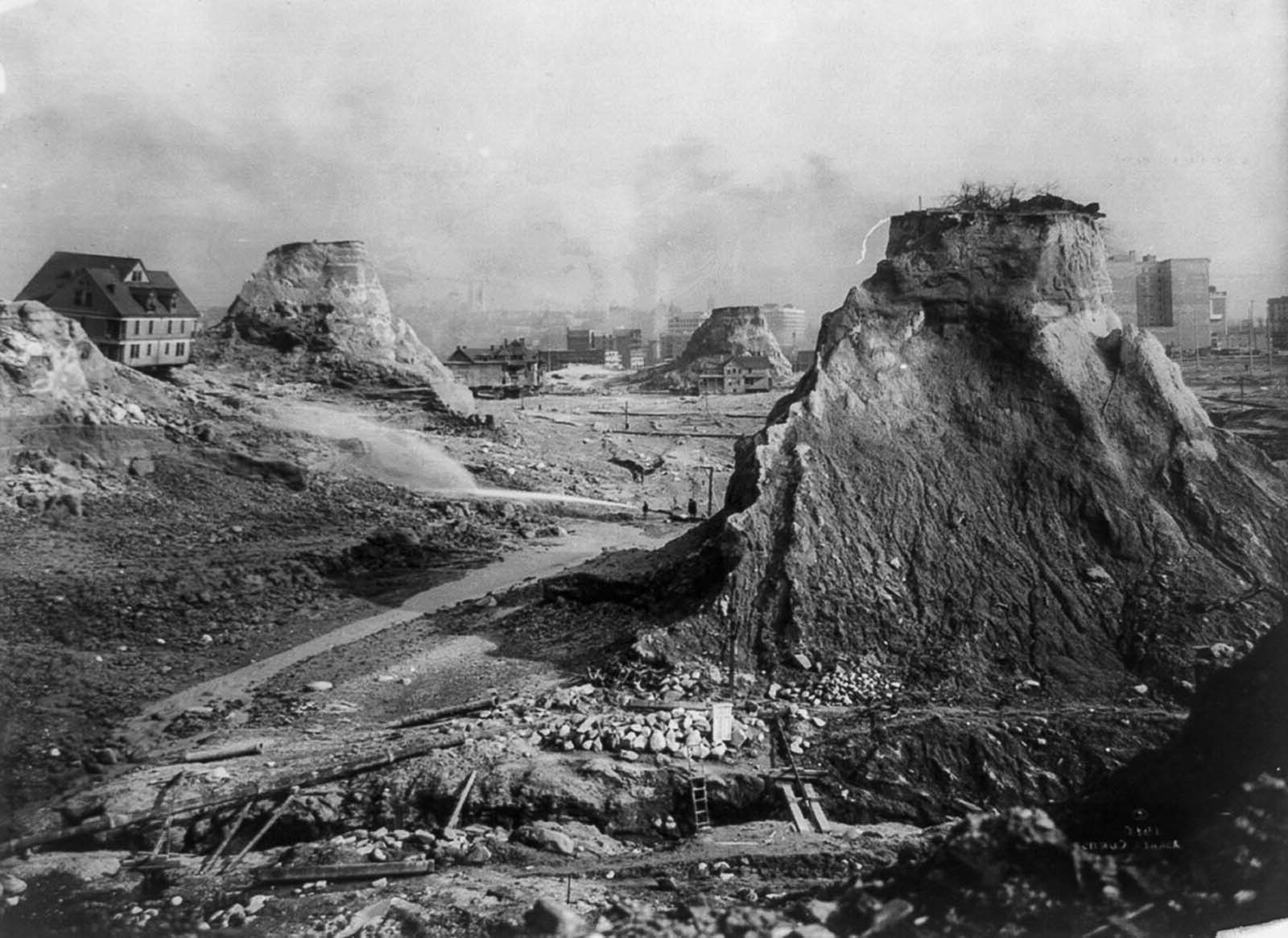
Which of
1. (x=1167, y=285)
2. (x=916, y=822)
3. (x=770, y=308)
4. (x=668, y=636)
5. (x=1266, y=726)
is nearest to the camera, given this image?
(x=1266, y=726)

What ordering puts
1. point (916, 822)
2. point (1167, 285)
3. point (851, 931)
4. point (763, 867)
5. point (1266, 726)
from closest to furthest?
point (851, 931) < point (1266, 726) < point (763, 867) < point (916, 822) < point (1167, 285)

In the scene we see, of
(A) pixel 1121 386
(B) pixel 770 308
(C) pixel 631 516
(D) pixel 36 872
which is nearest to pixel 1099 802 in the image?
(A) pixel 1121 386

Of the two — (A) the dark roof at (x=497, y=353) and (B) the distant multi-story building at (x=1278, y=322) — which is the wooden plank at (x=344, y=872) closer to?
(B) the distant multi-story building at (x=1278, y=322)

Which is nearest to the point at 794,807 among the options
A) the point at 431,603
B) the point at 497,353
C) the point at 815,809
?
the point at 815,809

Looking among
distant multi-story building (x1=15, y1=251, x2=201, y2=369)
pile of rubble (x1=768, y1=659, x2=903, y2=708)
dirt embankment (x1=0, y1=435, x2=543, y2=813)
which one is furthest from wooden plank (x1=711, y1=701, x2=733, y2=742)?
distant multi-story building (x1=15, y1=251, x2=201, y2=369)

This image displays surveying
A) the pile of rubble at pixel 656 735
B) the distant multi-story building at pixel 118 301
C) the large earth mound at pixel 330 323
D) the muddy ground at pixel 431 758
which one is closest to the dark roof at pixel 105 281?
the distant multi-story building at pixel 118 301

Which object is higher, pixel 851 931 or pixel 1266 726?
pixel 1266 726

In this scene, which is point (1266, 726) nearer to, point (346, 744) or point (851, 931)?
point (851, 931)
